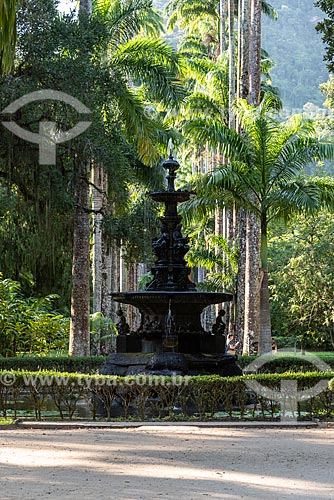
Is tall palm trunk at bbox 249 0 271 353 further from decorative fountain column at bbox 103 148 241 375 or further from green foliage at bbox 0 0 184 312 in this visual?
decorative fountain column at bbox 103 148 241 375

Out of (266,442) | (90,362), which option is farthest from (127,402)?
(90,362)

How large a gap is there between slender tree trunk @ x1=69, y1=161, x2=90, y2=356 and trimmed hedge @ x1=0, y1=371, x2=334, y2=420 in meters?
7.73

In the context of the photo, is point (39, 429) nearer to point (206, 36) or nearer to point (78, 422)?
point (78, 422)

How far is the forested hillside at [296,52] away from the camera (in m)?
140

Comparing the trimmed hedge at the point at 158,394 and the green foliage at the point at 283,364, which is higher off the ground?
the green foliage at the point at 283,364

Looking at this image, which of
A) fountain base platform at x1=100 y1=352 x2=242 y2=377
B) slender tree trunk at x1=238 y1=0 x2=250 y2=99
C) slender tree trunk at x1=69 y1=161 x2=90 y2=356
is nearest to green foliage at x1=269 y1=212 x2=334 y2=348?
slender tree trunk at x1=238 y1=0 x2=250 y2=99

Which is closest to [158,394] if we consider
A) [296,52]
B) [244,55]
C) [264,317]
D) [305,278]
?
[264,317]

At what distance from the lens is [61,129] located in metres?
19.0

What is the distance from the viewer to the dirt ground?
6566mm

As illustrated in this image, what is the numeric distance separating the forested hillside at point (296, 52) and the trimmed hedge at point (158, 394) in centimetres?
12220

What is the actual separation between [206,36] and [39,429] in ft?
133

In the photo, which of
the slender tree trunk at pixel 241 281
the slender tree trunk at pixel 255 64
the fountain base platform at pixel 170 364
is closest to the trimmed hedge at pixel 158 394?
the fountain base platform at pixel 170 364

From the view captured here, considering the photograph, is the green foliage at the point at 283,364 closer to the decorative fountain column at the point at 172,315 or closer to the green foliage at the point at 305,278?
the decorative fountain column at the point at 172,315

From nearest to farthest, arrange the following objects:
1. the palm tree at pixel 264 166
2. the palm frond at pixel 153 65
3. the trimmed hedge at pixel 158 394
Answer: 1. the trimmed hedge at pixel 158 394
2. the palm tree at pixel 264 166
3. the palm frond at pixel 153 65
